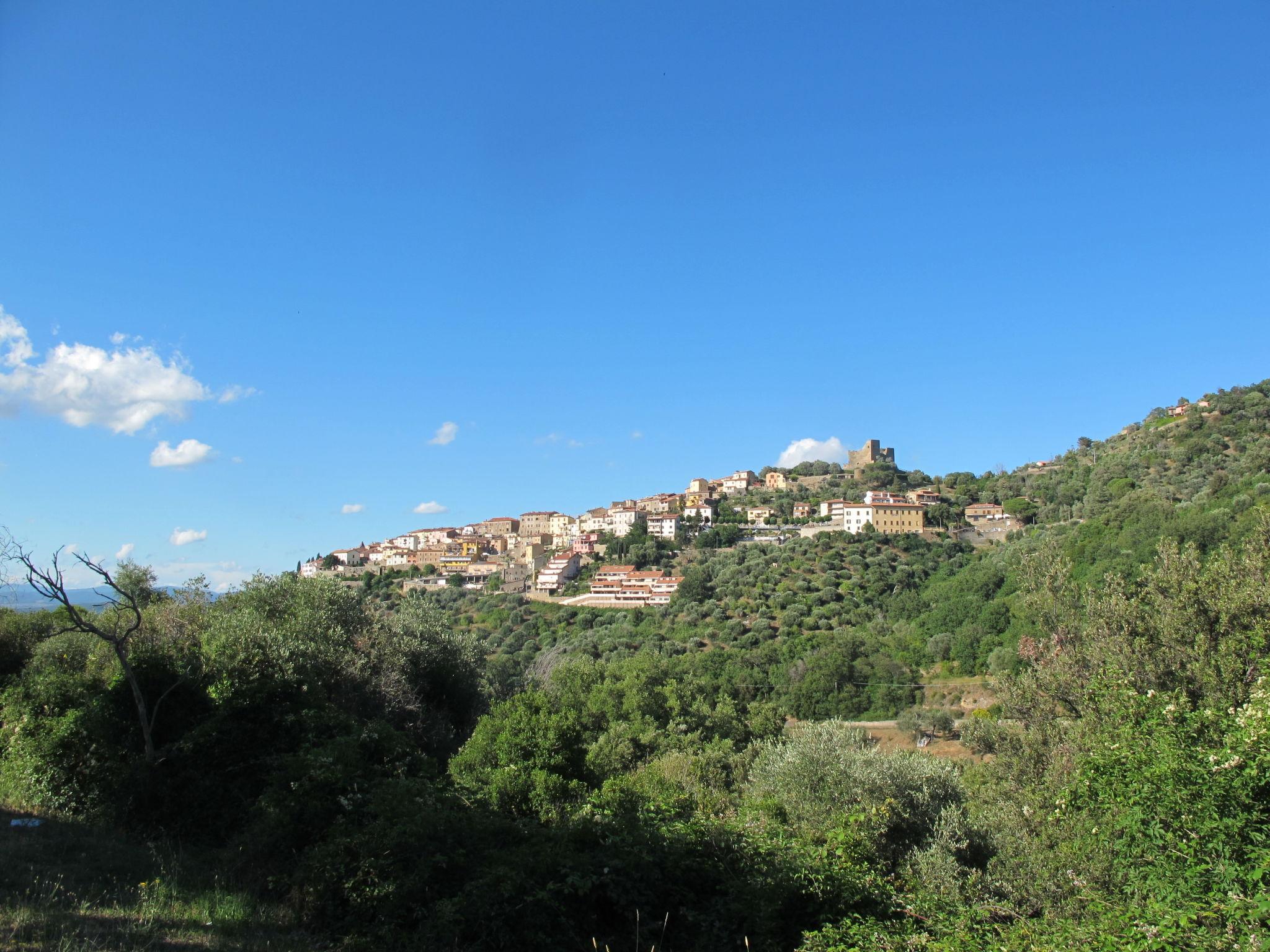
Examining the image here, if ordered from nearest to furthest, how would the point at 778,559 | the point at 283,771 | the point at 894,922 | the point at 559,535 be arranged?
the point at 894,922 < the point at 283,771 < the point at 778,559 < the point at 559,535

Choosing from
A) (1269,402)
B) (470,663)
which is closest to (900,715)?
(470,663)

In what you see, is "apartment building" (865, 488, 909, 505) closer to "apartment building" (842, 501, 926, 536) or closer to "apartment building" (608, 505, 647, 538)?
"apartment building" (842, 501, 926, 536)

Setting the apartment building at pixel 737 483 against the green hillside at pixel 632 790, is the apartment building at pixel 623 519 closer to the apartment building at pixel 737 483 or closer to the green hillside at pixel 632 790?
the apartment building at pixel 737 483

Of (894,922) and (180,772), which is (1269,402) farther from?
(180,772)

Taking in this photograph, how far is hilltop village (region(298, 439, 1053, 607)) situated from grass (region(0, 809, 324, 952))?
215 ft

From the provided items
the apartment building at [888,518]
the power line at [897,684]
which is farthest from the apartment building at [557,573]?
the power line at [897,684]

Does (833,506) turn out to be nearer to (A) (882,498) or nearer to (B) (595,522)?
(A) (882,498)

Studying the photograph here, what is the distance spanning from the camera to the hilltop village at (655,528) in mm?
85188

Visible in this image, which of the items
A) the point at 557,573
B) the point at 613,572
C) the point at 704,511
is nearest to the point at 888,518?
the point at 704,511

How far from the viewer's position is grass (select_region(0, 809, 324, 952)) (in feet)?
19.2

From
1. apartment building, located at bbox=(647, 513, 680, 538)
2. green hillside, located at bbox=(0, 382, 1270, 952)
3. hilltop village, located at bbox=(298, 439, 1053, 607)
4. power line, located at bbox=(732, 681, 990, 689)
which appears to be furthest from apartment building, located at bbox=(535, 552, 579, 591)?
green hillside, located at bbox=(0, 382, 1270, 952)

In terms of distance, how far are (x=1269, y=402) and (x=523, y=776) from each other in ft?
260

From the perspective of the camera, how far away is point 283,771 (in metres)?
9.88

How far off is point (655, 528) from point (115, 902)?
3836 inches
